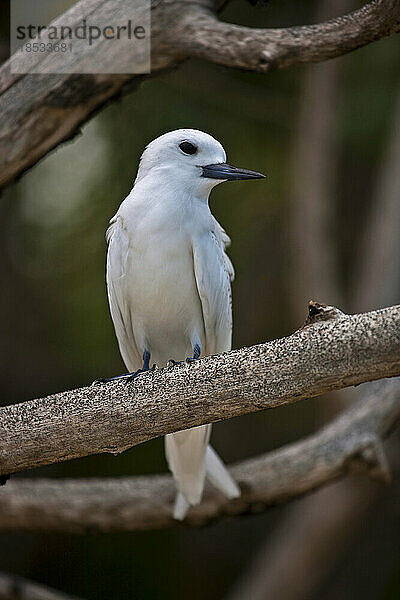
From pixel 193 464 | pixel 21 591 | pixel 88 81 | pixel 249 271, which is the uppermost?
pixel 88 81

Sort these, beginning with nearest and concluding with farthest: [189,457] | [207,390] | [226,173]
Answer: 1. [207,390]
2. [226,173]
3. [189,457]

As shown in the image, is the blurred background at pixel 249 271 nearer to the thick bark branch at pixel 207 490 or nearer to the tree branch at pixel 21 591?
the thick bark branch at pixel 207 490

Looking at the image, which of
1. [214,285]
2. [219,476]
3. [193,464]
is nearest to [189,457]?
[193,464]

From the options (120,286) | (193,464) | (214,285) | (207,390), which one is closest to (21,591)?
(193,464)

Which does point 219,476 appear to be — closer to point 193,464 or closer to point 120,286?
point 193,464

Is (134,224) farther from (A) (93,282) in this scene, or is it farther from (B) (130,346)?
(A) (93,282)

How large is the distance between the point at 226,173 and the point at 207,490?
1824 mm

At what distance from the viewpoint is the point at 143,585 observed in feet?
17.9

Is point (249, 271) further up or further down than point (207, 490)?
further up

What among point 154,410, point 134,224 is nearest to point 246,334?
point 134,224

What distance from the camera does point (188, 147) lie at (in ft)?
8.14

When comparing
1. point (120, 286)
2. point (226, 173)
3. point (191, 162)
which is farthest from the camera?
point (120, 286)

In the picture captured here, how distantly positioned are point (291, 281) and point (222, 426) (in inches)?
53.4

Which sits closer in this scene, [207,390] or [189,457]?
[207,390]
